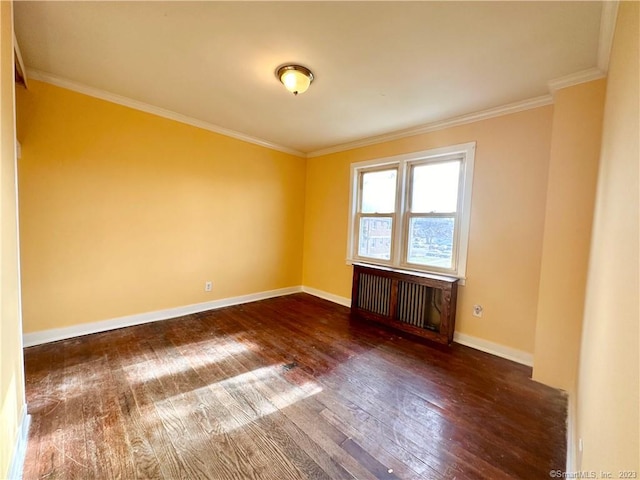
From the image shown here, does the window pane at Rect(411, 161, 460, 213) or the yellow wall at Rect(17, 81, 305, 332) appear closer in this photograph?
the yellow wall at Rect(17, 81, 305, 332)

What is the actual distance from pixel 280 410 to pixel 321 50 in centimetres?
251

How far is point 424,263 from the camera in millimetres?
3365

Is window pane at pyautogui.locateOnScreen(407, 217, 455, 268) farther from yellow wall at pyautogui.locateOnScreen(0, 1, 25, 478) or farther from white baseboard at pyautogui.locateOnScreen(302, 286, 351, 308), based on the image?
yellow wall at pyautogui.locateOnScreen(0, 1, 25, 478)

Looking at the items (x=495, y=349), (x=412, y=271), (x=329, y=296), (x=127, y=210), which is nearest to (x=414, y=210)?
(x=412, y=271)

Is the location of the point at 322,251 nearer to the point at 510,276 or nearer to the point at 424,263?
the point at 424,263

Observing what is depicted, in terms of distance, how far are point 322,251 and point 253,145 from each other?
6.50 feet

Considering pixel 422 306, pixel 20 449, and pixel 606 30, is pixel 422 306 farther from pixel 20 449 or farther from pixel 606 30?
pixel 20 449

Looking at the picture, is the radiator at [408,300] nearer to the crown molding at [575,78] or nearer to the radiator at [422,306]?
the radiator at [422,306]

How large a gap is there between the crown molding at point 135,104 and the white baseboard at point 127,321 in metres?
2.31

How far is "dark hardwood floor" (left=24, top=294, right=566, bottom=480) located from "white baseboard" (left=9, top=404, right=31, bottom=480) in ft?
0.12

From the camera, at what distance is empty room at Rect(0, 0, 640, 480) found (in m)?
1.38

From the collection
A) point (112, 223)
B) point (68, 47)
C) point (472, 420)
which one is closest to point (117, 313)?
point (112, 223)

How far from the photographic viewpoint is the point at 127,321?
3.03m

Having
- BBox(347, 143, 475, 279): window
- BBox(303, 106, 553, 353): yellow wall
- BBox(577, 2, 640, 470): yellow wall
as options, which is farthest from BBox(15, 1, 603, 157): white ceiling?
BBox(577, 2, 640, 470): yellow wall
